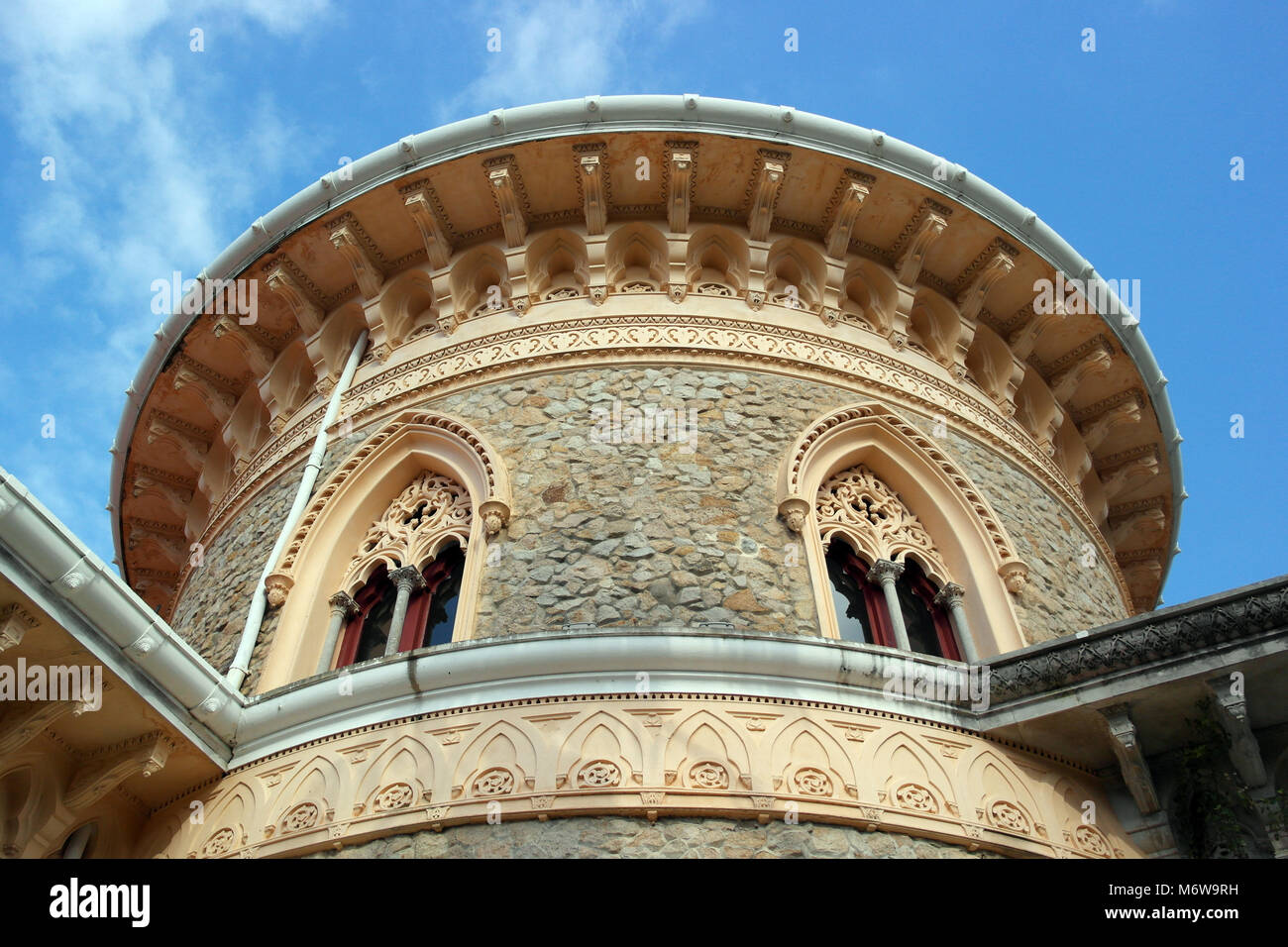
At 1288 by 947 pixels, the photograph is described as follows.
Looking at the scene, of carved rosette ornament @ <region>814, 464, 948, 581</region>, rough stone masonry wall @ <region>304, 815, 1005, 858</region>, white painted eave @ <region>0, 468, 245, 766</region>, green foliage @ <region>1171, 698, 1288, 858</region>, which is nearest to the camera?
rough stone masonry wall @ <region>304, 815, 1005, 858</region>

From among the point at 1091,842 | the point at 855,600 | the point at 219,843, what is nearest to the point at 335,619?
the point at 219,843

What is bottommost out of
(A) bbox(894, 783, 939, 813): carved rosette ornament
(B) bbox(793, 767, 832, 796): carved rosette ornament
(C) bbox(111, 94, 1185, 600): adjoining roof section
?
(A) bbox(894, 783, 939, 813): carved rosette ornament

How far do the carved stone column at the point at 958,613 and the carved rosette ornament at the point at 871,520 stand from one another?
15 cm

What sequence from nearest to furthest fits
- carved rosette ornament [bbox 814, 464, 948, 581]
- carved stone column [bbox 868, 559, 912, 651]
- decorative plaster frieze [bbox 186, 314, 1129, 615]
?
carved stone column [bbox 868, 559, 912, 651], carved rosette ornament [bbox 814, 464, 948, 581], decorative plaster frieze [bbox 186, 314, 1129, 615]

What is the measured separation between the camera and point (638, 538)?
6.57 metres

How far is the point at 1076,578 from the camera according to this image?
8.25 metres

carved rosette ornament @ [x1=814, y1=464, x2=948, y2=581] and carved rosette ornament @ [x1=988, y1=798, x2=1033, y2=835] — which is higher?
carved rosette ornament @ [x1=814, y1=464, x2=948, y2=581]

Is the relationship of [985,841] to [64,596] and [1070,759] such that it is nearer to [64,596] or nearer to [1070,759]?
[1070,759]

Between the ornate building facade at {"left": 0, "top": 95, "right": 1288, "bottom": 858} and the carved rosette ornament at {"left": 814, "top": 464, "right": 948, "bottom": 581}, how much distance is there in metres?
0.03

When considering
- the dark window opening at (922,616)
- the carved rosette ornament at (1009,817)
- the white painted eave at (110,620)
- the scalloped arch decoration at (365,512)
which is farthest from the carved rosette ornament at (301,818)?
the dark window opening at (922,616)

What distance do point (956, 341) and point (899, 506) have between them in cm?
225

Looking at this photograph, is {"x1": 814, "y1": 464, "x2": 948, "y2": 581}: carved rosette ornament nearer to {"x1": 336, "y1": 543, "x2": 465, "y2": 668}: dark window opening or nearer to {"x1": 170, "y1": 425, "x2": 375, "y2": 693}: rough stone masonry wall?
{"x1": 336, "y1": 543, "x2": 465, "y2": 668}: dark window opening

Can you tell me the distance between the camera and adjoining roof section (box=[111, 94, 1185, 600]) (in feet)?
28.0

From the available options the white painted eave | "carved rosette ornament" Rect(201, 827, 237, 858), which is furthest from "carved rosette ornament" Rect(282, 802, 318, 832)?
the white painted eave
